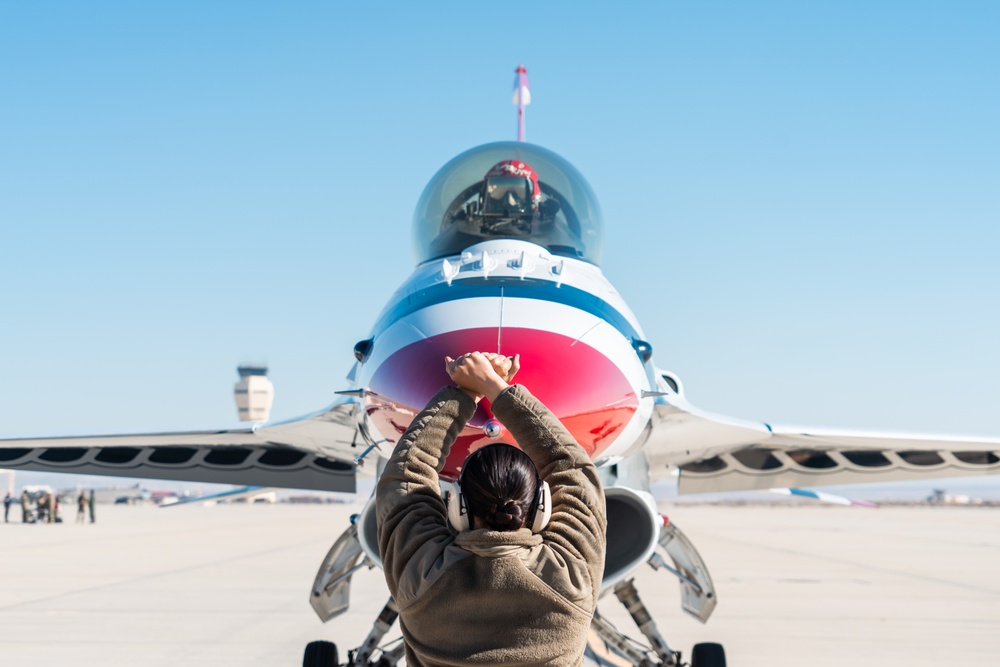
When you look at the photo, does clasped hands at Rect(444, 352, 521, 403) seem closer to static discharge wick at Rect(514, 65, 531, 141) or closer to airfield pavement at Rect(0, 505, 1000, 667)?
airfield pavement at Rect(0, 505, 1000, 667)

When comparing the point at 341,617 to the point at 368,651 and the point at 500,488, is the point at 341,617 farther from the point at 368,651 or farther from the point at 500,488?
the point at 500,488

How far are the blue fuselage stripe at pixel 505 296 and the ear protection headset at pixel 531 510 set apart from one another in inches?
93.9

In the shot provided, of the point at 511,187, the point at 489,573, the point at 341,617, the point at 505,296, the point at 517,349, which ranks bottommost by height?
the point at 341,617

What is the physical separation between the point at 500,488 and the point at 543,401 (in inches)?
72.6

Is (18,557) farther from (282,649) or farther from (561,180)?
(561,180)

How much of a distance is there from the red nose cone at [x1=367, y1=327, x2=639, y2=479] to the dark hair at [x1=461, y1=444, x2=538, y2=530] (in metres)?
1.64

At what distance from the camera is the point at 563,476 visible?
284cm

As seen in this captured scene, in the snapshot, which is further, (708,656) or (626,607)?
(708,656)

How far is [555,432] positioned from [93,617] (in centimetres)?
1026

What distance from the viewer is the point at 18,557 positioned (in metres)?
21.2

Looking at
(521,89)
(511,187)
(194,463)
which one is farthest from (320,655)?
(521,89)

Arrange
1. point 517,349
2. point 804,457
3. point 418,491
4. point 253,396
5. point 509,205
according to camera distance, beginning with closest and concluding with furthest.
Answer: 1. point 418,491
2. point 517,349
3. point 509,205
4. point 804,457
5. point 253,396

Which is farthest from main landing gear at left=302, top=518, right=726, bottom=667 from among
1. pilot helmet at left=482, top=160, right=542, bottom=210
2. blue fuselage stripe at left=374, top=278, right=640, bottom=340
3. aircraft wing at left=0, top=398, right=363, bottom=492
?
pilot helmet at left=482, top=160, right=542, bottom=210

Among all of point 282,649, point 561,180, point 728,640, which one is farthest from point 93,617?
point 561,180
